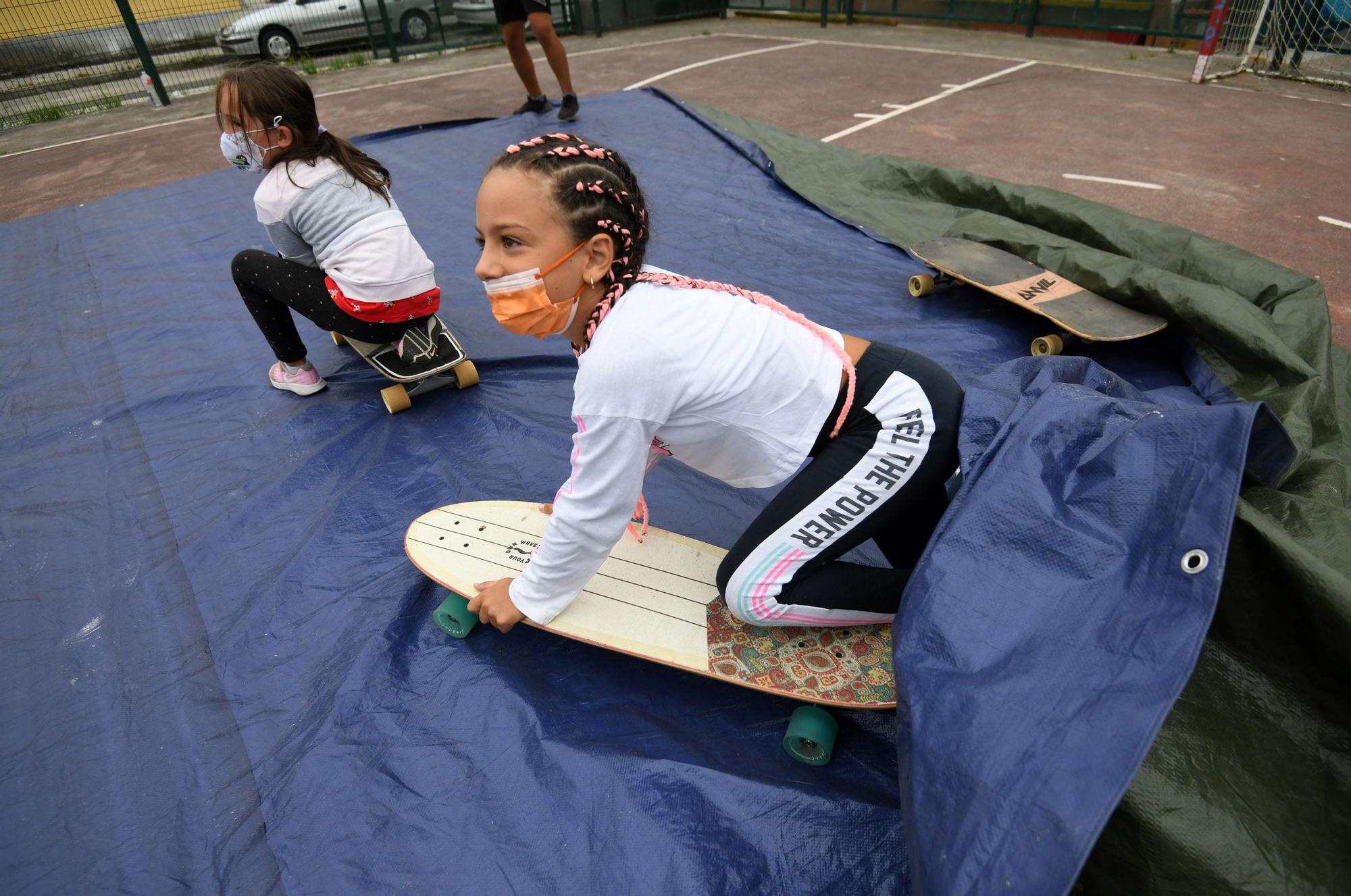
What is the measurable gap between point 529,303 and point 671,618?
75cm

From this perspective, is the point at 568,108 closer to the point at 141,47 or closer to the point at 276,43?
the point at 141,47

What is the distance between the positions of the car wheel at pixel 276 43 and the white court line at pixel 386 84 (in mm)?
2620

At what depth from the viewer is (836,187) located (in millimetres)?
3969

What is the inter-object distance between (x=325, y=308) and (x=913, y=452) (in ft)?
6.14

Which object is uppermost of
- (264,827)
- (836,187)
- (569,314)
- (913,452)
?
(569,314)

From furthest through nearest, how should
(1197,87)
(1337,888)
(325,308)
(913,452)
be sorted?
(1197,87)
(325,308)
(913,452)
(1337,888)

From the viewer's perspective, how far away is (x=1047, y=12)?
9180 mm

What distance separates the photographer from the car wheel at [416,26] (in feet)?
31.6

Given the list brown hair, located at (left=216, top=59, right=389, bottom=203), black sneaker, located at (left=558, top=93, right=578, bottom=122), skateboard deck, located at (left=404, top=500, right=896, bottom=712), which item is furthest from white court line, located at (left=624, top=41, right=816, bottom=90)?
skateboard deck, located at (left=404, top=500, right=896, bottom=712)

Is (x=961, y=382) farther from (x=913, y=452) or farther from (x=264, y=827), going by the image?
(x=264, y=827)

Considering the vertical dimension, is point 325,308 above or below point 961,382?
above

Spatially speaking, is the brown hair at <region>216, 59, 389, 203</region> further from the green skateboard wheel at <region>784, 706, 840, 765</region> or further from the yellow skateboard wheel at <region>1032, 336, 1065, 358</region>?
the yellow skateboard wheel at <region>1032, 336, 1065, 358</region>

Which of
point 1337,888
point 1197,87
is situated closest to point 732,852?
A: point 1337,888

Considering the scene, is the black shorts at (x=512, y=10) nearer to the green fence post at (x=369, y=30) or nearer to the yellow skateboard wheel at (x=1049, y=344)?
the yellow skateboard wheel at (x=1049, y=344)
